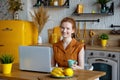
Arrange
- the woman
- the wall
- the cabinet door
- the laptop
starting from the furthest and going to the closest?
1. the cabinet door
2. the wall
3. the woman
4. the laptop

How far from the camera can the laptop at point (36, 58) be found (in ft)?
8.04

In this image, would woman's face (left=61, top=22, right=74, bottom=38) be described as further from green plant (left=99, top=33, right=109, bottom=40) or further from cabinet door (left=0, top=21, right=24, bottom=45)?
cabinet door (left=0, top=21, right=24, bottom=45)

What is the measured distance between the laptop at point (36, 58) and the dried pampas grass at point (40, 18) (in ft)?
9.12

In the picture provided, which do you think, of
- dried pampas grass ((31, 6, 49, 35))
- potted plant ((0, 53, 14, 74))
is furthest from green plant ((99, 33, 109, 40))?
potted plant ((0, 53, 14, 74))

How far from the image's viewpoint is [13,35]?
517cm

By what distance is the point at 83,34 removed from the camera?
5195mm

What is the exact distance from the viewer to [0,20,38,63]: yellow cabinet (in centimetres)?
516

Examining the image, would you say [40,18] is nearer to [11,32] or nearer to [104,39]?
[11,32]

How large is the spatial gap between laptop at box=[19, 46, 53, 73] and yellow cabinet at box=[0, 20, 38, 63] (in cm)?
257

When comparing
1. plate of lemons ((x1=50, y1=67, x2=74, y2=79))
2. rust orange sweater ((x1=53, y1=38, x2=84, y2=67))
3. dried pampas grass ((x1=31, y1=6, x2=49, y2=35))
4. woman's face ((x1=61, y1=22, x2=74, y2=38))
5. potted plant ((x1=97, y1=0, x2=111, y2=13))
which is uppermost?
potted plant ((x1=97, y1=0, x2=111, y2=13))

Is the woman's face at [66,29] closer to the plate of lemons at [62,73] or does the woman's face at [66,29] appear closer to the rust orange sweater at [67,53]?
the rust orange sweater at [67,53]

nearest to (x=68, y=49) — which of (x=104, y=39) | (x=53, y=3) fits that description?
(x=104, y=39)

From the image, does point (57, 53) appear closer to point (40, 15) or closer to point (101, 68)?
point (101, 68)

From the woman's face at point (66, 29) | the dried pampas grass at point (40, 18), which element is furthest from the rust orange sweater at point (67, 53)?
the dried pampas grass at point (40, 18)
